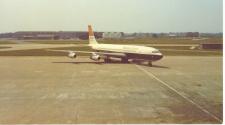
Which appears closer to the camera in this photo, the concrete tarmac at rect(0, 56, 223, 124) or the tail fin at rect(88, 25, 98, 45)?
the concrete tarmac at rect(0, 56, 223, 124)

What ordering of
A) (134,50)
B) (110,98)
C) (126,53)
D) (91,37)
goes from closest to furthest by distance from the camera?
(110,98) < (134,50) < (126,53) < (91,37)

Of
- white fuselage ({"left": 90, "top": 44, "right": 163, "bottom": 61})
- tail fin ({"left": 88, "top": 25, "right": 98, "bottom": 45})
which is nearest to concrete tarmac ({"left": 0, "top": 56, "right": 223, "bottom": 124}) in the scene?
white fuselage ({"left": 90, "top": 44, "right": 163, "bottom": 61})

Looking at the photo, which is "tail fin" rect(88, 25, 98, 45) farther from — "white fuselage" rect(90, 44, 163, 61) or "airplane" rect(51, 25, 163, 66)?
"white fuselage" rect(90, 44, 163, 61)

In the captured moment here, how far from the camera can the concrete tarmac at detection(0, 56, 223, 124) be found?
1981 centimetres

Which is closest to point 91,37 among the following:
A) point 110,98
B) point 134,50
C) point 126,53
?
point 126,53

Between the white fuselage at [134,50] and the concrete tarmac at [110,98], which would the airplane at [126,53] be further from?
the concrete tarmac at [110,98]

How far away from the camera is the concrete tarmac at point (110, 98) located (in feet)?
65.0

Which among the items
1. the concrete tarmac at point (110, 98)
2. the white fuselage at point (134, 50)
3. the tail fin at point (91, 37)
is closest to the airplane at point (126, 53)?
the white fuselage at point (134, 50)

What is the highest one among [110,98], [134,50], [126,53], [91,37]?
[91,37]

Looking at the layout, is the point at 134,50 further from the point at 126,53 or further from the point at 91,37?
the point at 91,37

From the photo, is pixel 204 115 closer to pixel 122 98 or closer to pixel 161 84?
pixel 122 98

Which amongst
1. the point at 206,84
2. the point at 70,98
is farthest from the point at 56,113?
the point at 206,84

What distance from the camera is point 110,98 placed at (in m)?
25.9

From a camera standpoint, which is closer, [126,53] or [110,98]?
[110,98]
